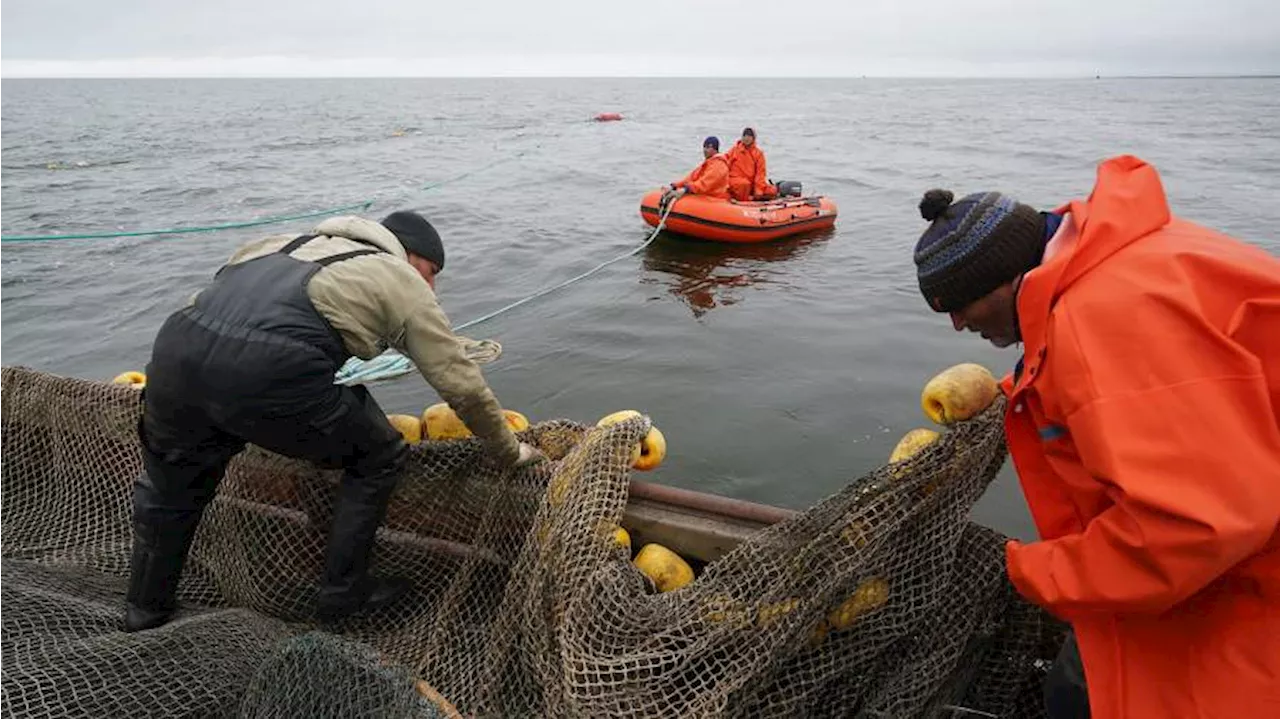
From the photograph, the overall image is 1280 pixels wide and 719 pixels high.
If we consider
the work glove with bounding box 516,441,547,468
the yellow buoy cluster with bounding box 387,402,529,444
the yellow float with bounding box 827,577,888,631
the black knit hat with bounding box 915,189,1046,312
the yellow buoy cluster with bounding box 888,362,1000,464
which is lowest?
the yellow float with bounding box 827,577,888,631

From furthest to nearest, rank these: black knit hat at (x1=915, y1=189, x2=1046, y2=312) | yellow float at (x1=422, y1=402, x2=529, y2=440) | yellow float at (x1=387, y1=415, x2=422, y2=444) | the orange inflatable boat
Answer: the orange inflatable boat, yellow float at (x1=387, y1=415, x2=422, y2=444), yellow float at (x1=422, y1=402, x2=529, y2=440), black knit hat at (x1=915, y1=189, x2=1046, y2=312)

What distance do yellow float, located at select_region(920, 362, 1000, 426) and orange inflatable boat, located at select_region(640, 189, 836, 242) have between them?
10974 millimetres

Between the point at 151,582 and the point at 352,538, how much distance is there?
81 centimetres

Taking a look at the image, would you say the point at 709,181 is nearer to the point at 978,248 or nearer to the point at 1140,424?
the point at 978,248

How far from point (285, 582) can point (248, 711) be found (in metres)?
0.90

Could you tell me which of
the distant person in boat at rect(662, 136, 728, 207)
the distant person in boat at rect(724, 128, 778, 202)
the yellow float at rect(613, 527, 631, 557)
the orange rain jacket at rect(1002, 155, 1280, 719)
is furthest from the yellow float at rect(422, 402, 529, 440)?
the distant person in boat at rect(724, 128, 778, 202)

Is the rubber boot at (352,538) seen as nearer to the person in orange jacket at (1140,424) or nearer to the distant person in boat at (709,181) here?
the person in orange jacket at (1140,424)

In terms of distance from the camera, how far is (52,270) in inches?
568

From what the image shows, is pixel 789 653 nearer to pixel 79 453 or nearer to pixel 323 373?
pixel 323 373

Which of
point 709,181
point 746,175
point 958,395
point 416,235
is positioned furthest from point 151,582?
point 746,175

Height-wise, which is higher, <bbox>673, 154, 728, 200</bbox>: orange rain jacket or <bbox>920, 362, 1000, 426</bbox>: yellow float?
<bbox>920, 362, 1000, 426</bbox>: yellow float

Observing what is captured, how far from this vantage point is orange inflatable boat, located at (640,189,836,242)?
1355 centimetres

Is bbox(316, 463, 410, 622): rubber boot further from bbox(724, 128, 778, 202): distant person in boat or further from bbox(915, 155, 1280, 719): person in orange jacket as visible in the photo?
bbox(724, 128, 778, 202): distant person in boat

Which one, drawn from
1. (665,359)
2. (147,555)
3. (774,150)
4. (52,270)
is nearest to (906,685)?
(147,555)
